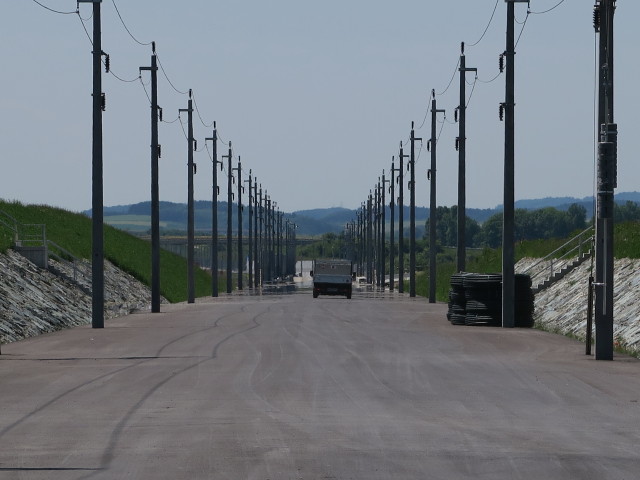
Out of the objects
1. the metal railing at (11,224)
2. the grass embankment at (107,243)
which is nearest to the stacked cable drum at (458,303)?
the metal railing at (11,224)

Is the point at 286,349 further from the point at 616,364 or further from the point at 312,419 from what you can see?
the point at 312,419

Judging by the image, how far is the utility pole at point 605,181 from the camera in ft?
78.6

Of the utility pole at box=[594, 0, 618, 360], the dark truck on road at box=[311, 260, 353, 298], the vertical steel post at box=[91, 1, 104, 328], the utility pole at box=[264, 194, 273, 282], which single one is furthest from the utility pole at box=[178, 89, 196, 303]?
the utility pole at box=[264, 194, 273, 282]

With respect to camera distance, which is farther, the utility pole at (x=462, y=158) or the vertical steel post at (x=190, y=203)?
the vertical steel post at (x=190, y=203)

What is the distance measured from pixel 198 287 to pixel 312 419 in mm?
80244

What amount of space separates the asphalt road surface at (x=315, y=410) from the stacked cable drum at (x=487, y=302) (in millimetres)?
8466

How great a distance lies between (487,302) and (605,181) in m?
14.7

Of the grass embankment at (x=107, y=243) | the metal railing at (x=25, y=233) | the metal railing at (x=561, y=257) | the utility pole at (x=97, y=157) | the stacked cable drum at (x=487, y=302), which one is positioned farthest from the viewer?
the grass embankment at (x=107, y=243)

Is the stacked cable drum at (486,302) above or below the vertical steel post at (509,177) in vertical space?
below

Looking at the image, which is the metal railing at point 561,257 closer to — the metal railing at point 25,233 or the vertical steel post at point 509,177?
the vertical steel post at point 509,177

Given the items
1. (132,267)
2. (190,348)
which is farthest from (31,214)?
(190,348)

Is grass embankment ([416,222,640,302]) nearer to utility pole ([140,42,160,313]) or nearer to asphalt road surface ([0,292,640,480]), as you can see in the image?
asphalt road surface ([0,292,640,480])

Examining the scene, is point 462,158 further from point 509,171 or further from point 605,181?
point 605,181

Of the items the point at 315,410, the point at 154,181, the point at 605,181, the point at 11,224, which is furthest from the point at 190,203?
the point at 315,410
